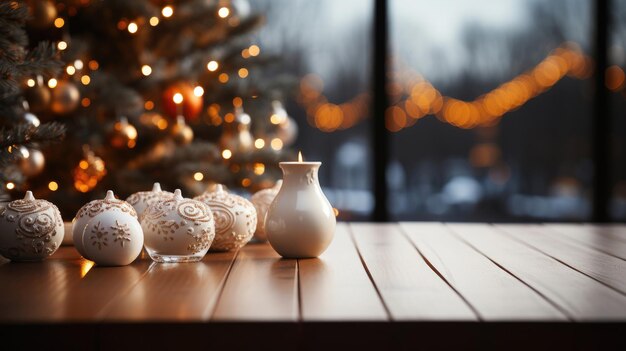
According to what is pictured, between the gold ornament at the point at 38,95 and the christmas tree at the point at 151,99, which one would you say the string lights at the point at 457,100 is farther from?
the gold ornament at the point at 38,95

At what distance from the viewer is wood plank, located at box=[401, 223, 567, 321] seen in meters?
0.98

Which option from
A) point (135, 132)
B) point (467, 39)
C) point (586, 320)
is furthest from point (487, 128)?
point (586, 320)

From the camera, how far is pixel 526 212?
391 cm

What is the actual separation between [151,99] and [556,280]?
205cm

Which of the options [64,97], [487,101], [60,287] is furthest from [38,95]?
[487,101]

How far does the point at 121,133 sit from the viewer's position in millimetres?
2605

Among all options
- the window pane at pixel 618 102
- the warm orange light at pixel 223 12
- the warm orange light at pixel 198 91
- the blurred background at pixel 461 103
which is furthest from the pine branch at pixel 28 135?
the window pane at pixel 618 102

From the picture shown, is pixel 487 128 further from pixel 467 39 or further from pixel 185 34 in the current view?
pixel 185 34

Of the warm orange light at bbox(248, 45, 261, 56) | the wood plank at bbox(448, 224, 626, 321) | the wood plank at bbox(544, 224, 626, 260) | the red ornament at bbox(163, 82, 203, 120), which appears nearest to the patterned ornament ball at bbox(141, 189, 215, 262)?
the wood plank at bbox(448, 224, 626, 321)

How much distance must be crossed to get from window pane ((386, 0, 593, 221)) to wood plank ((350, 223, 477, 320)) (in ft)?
6.81

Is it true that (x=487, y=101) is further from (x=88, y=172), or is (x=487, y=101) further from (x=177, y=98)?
(x=88, y=172)
